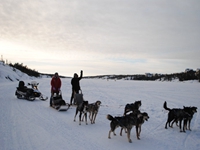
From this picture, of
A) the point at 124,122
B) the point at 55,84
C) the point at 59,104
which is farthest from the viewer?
the point at 55,84

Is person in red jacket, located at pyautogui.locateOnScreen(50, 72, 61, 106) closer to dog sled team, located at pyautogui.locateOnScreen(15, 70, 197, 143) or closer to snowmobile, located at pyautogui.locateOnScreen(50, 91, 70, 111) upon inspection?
dog sled team, located at pyautogui.locateOnScreen(15, 70, 197, 143)

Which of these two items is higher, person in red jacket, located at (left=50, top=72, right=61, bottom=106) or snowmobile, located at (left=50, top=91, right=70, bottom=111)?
person in red jacket, located at (left=50, top=72, right=61, bottom=106)

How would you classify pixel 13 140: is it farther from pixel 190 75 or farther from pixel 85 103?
pixel 190 75

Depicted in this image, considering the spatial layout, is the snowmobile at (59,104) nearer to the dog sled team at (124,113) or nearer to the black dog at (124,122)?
the dog sled team at (124,113)

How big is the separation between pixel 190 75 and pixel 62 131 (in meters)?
89.1

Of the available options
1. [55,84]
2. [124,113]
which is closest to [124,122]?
[124,113]

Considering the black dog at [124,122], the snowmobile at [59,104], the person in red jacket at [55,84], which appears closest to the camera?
the black dog at [124,122]

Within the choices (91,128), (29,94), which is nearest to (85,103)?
(91,128)

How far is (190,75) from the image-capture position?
269ft

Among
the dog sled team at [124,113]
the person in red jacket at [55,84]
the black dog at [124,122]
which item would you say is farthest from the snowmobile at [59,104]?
the black dog at [124,122]

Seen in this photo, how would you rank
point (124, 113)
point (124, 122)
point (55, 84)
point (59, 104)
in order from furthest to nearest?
point (55, 84) → point (59, 104) → point (124, 113) → point (124, 122)

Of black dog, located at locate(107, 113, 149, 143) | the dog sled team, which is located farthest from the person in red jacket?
black dog, located at locate(107, 113, 149, 143)

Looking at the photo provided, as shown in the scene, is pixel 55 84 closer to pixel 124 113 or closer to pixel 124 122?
pixel 124 113

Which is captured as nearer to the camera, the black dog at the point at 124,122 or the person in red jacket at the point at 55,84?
the black dog at the point at 124,122
